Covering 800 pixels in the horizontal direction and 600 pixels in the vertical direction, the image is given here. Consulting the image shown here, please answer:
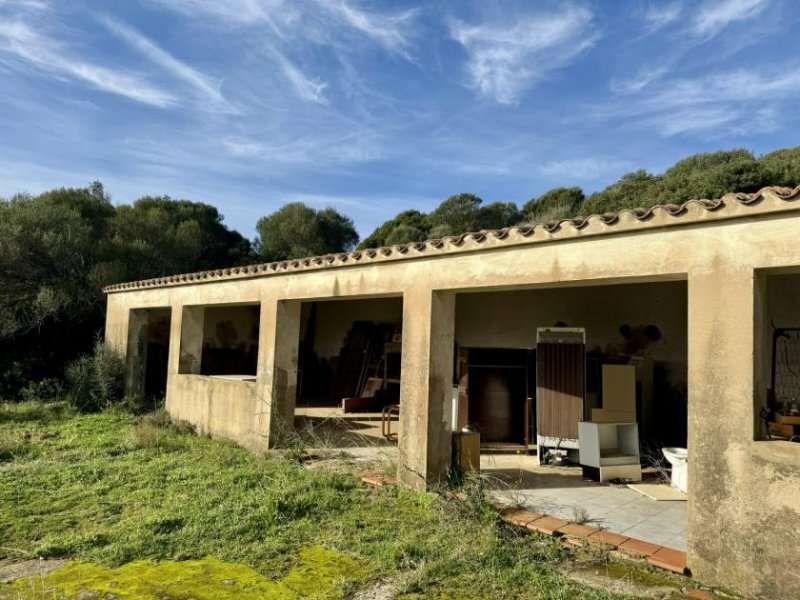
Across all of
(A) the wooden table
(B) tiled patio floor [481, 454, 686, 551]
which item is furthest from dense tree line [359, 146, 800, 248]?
(B) tiled patio floor [481, 454, 686, 551]

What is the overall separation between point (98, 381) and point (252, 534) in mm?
10079

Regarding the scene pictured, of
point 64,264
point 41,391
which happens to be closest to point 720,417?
point 41,391

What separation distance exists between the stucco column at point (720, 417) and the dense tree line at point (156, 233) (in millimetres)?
16256

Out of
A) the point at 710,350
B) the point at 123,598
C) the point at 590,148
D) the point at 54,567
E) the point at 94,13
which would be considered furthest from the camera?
the point at 590,148

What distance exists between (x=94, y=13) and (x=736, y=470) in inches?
435

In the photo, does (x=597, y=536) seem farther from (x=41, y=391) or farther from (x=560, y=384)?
(x=41, y=391)

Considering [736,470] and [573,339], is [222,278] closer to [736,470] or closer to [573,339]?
[573,339]

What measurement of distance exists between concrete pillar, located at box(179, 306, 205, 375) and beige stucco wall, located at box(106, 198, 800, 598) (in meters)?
6.39

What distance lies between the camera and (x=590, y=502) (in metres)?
6.20

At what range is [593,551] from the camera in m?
4.79

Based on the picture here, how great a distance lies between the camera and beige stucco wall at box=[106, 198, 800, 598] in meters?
3.97

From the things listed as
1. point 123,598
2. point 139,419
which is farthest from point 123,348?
point 123,598

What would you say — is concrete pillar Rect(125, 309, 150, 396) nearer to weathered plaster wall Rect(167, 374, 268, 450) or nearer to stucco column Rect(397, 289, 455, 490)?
weathered plaster wall Rect(167, 374, 268, 450)

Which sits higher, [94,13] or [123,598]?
[94,13]
